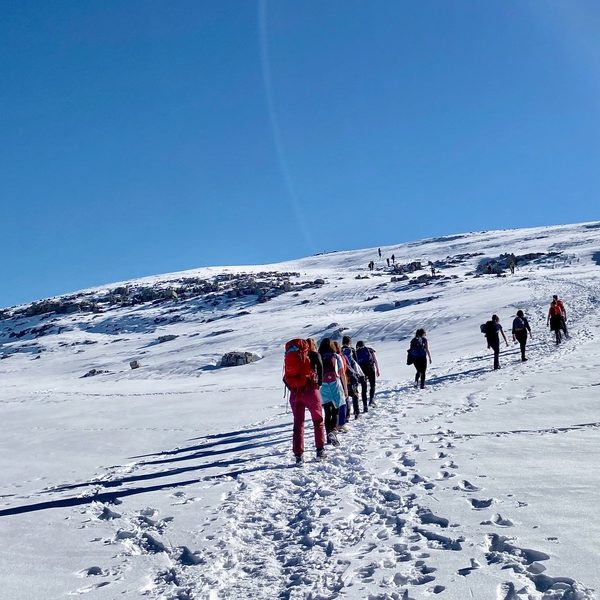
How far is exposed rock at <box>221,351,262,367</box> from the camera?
35487mm

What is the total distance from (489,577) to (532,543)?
74 cm

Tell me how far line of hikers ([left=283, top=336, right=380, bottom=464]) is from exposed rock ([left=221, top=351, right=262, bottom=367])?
21888 mm

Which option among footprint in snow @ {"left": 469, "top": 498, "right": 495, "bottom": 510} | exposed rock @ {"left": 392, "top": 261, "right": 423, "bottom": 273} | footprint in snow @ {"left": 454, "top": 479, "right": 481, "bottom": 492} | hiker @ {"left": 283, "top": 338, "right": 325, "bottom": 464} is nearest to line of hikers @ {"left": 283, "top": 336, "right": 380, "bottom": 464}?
hiker @ {"left": 283, "top": 338, "right": 325, "bottom": 464}

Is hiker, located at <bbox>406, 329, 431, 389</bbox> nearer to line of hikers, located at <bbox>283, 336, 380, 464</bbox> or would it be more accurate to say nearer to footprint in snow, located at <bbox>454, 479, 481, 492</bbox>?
line of hikers, located at <bbox>283, 336, 380, 464</bbox>

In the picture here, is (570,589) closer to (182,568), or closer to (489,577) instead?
(489,577)

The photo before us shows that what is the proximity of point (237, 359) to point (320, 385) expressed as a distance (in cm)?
2626

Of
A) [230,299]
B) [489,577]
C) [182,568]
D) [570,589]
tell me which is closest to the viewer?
[570,589]

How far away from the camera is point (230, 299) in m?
73.3

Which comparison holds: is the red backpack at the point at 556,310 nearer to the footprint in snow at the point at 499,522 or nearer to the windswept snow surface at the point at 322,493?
the windswept snow surface at the point at 322,493

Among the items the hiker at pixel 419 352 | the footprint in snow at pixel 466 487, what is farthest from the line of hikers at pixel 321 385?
the hiker at pixel 419 352

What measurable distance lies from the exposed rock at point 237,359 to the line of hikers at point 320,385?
71.8ft

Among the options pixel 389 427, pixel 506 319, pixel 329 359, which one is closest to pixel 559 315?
pixel 506 319

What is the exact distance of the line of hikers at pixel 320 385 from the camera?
9.30 m

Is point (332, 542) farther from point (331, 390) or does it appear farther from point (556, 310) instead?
point (556, 310)
